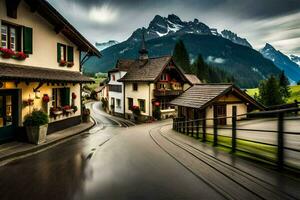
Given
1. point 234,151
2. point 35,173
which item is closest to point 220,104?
point 234,151

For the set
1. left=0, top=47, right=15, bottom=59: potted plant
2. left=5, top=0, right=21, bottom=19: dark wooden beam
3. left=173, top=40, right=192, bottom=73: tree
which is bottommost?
left=0, top=47, right=15, bottom=59: potted plant

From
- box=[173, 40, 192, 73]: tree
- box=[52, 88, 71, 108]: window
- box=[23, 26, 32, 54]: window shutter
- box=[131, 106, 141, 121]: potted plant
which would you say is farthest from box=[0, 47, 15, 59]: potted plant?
box=[173, 40, 192, 73]: tree

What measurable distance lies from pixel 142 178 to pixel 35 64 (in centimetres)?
1092

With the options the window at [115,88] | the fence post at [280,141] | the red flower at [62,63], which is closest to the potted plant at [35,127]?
the red flower at [62,63]

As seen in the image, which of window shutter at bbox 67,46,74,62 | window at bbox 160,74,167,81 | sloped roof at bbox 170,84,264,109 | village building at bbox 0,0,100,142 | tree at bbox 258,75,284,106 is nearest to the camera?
village building at bbox 0,0,100,142

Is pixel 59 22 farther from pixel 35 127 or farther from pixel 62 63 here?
pixel 35 127

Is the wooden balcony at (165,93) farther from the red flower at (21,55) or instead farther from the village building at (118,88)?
the red flower at (21,55)

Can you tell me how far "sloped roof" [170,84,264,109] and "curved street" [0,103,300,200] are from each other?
292 inches

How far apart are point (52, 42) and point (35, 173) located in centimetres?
1082

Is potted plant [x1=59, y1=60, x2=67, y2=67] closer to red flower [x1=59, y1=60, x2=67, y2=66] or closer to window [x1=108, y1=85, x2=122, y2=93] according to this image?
red flower [x1=59, y1=60, x2=67, y2=66]

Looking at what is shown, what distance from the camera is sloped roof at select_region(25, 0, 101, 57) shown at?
13656 millimetres

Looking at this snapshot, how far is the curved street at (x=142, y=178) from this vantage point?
4.93 m

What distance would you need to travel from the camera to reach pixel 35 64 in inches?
554

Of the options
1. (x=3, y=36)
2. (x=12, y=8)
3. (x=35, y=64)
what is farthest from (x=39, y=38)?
(x=3, y=36)
